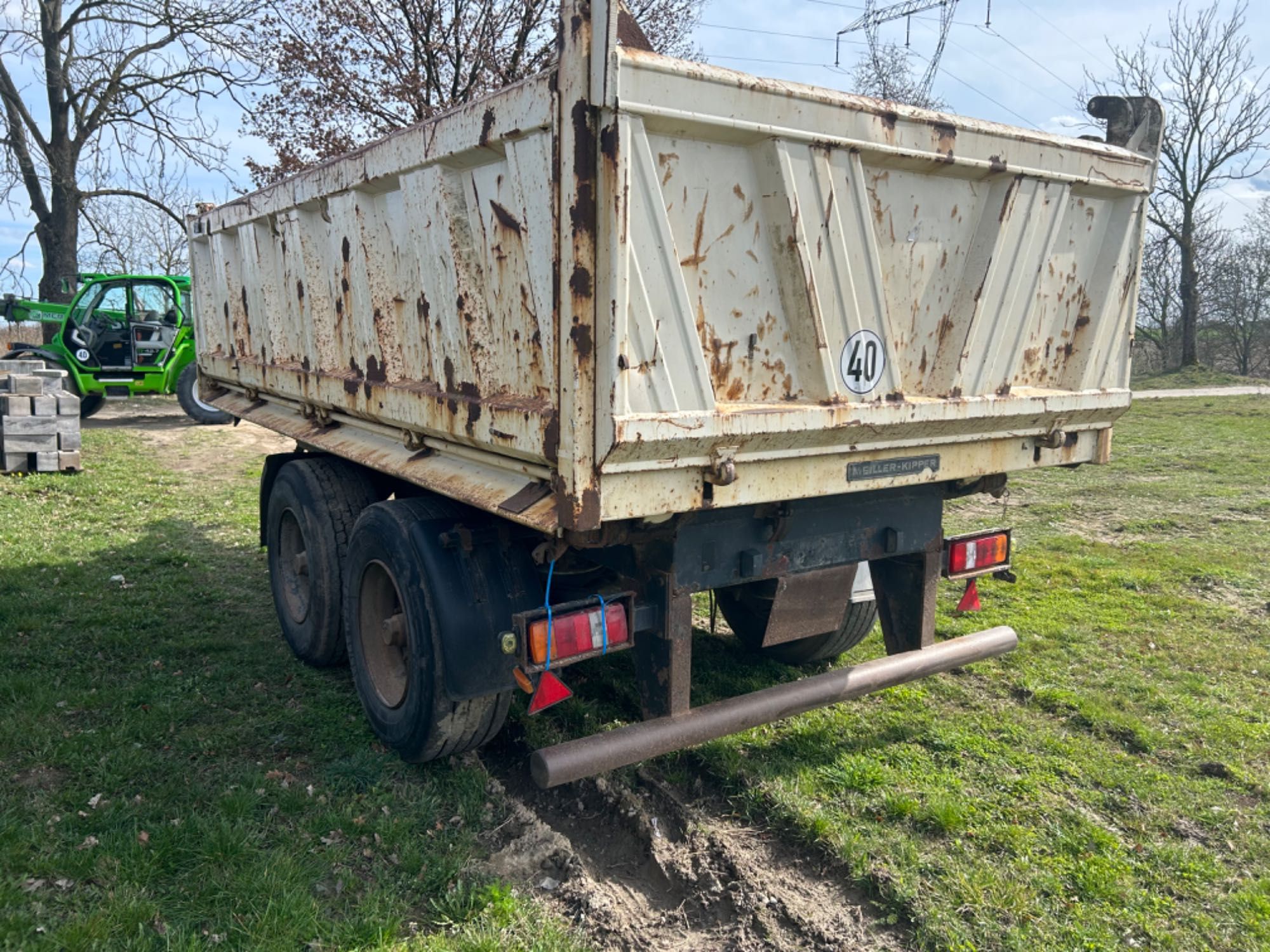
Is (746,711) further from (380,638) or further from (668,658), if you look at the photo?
(380,638)

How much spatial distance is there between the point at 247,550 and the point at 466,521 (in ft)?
15.0

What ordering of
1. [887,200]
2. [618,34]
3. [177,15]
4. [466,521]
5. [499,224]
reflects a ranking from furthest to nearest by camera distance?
[177,15], [466,521], [887,200], [499,224], [618,34]

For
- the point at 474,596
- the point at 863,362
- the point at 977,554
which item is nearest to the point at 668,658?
the point at 474,596

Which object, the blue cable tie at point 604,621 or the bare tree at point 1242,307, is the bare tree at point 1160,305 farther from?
the blue cable tie at point 604,621

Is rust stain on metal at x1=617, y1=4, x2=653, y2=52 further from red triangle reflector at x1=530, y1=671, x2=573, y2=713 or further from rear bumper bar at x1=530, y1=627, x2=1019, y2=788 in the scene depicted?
rear bumper bar at x1=530, y1=627, x2=1019, y2=788

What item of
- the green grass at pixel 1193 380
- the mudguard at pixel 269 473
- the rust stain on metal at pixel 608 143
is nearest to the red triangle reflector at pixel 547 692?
the rust stain on metal at pixel 608 143

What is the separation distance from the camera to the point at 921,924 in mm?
2830

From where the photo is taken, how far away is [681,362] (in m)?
2.77

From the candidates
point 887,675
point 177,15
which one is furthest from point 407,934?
point 177,15

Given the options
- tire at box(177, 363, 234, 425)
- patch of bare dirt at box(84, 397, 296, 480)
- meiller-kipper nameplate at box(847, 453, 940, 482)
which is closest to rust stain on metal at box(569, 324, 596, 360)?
meiller-kipper nameplate at box(847, 453, 940, 482)

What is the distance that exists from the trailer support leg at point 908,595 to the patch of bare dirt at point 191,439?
25.0ft

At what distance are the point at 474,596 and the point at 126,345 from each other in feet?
48.0

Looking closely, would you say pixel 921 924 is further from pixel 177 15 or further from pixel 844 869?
pixel 177 15

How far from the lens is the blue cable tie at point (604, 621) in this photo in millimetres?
3088
